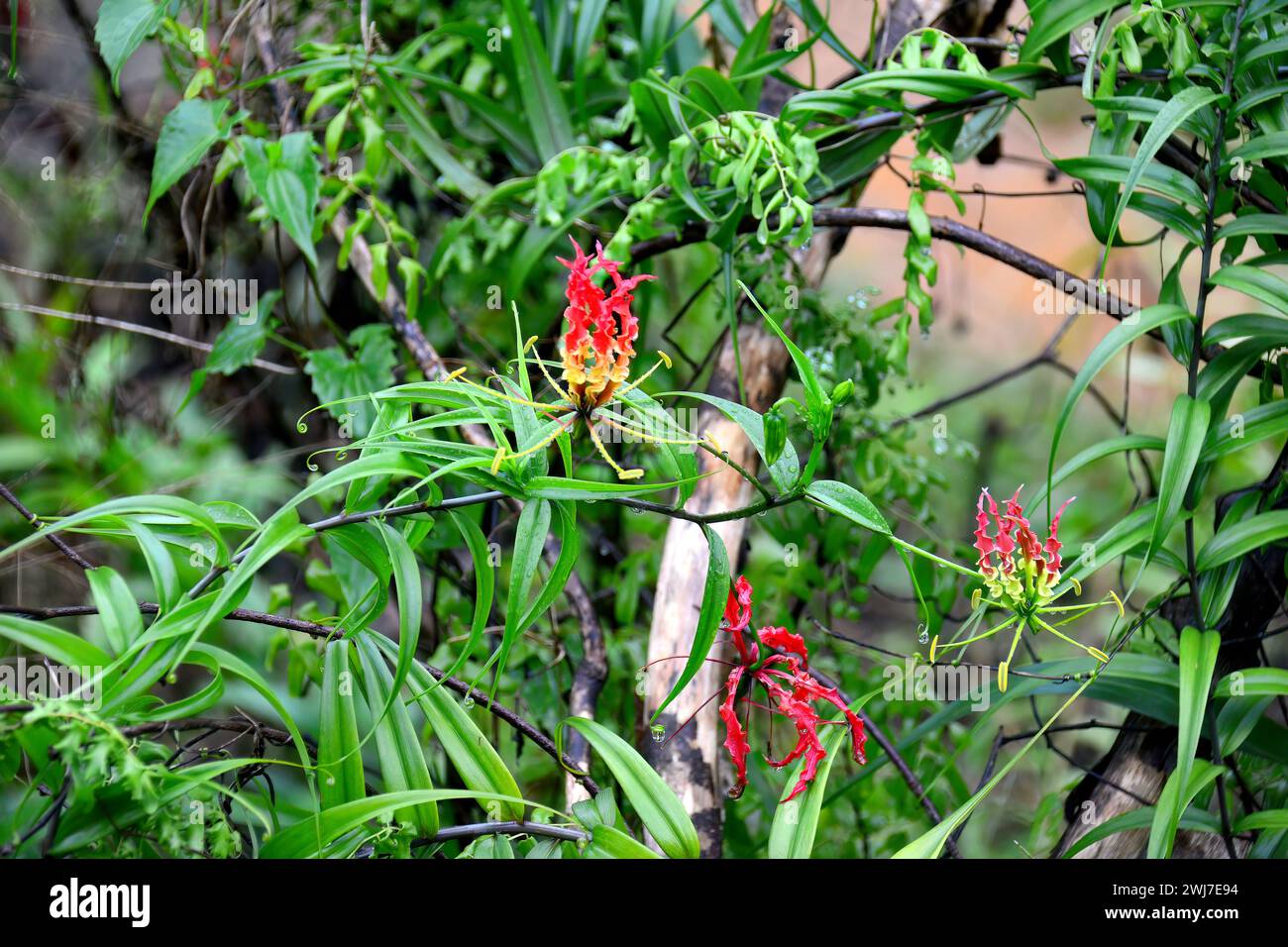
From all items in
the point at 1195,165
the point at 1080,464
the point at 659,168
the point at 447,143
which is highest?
the point at 447,143

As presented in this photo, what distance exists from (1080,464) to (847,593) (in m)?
0.63

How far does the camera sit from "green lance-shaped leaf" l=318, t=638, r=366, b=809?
0.69 meters

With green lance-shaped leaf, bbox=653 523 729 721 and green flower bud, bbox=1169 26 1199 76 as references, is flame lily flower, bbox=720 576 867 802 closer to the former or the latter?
green lance-shaped leaf, bbox=653 523 729 721

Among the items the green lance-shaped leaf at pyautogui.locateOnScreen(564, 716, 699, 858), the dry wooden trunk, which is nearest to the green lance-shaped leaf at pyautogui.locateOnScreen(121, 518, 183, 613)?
the green lance-shaped leaf at pyautogui.locateOnScreen(564, 716, 699, 858)

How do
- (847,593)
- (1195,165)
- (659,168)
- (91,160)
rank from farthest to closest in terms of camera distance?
(91,160) → (847,593) → (659,168) → (1195,165)

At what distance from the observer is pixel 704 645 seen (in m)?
0.65

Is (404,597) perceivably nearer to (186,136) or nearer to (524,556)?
(524,556)

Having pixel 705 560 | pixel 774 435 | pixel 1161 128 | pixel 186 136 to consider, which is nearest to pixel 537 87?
pixel 186 136

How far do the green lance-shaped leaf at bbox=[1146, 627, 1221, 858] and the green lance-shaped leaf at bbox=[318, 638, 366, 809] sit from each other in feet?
1.93

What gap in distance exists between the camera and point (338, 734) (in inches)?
27.3

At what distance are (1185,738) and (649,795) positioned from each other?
42 centimetres
